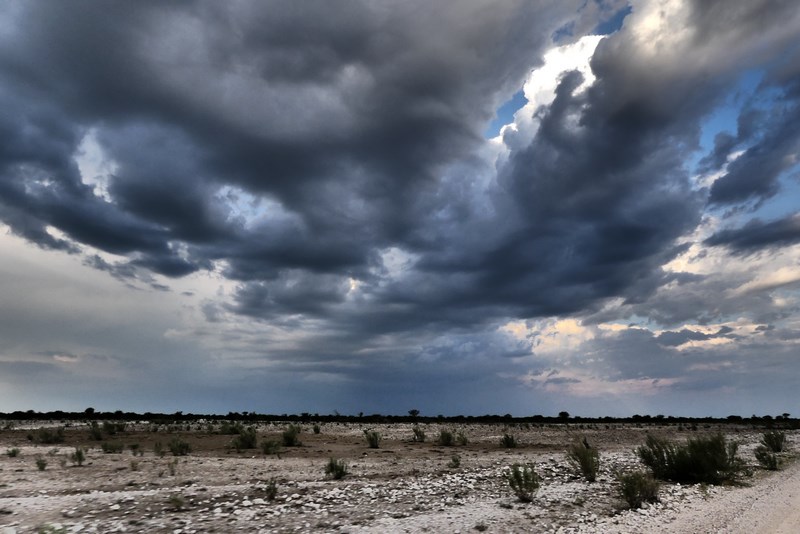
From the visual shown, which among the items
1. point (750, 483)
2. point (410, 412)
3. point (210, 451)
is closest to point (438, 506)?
point (750, 483)

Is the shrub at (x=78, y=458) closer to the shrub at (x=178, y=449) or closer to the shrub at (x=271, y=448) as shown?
the shrub at (x=178, y=449)

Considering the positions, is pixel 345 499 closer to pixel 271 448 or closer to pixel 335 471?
pixel 335 471

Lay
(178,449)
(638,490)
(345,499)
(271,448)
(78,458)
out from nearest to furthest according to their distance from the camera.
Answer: (638,490) < (345,499) < (78,458) < (178,449) < (271,448)

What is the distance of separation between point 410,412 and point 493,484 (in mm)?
90990

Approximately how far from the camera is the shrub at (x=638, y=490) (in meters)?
14.1

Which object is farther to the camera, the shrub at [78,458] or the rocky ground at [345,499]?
the shrub at [78,458]

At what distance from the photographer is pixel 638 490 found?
14234mm

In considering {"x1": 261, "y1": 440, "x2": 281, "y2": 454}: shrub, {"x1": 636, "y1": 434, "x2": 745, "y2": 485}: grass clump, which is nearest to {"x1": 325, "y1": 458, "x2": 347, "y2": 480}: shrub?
{"x1": 261, "y1": 440, "x2": 281, "y2": 454}: shrub

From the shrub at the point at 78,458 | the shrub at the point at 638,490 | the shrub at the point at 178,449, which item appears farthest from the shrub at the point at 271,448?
the shrub at the point at 638,490

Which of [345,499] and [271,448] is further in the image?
[271,448]

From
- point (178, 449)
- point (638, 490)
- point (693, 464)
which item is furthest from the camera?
point (178, 449)

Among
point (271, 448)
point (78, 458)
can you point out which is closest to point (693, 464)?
point (271, 448)

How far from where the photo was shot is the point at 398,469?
22.4 metres

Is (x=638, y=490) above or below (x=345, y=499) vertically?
above
